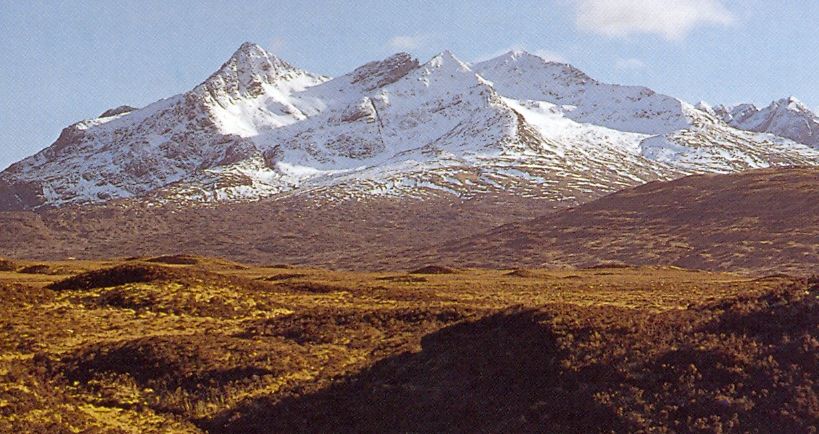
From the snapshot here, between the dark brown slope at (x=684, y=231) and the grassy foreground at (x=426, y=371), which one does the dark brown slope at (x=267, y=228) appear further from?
the grassy foreground at (x=426, y=371)

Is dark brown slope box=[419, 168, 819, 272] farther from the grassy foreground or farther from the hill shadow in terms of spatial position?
the hill shadow

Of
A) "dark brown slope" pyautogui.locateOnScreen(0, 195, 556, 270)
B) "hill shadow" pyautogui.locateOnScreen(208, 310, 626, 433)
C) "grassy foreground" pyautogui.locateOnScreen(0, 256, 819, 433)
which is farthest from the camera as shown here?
"dark brown slope" pyautogui.locateOnScreen(0, 195, 556, 270)

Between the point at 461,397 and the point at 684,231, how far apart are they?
100552mm

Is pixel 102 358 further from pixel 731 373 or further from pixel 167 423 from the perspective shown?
pixel 731 373

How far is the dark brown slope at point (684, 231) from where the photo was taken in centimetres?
9562

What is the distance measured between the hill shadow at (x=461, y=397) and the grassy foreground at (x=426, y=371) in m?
0.04

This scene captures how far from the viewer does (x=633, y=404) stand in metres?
17.5

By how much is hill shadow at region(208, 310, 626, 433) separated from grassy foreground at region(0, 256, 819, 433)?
42 millimetres

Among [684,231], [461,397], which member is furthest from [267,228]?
[461,397]

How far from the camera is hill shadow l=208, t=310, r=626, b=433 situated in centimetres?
1781

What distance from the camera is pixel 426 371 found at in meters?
20.8

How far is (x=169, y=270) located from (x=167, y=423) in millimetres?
14518

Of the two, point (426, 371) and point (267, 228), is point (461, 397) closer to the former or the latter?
point (426, 371)

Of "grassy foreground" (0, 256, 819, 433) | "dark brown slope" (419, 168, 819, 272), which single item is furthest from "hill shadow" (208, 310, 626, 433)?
"dark brown slope" (419, 168, 819, 272)
